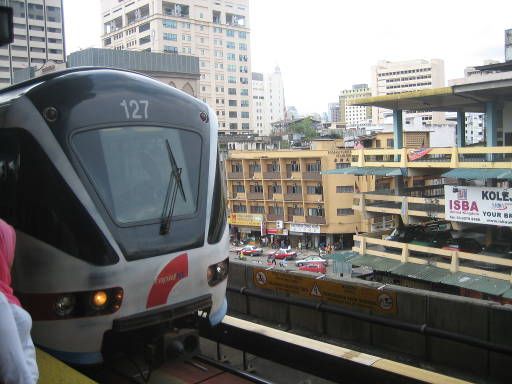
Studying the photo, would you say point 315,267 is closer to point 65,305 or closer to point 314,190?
point 314,190

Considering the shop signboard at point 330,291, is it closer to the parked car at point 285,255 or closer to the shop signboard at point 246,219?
the parked car at point 285,255

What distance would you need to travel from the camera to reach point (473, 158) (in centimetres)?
3184

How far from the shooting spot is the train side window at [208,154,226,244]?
174 inches

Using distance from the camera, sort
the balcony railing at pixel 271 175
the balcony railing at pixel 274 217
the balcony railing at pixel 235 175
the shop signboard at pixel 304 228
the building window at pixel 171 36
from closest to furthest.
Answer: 1. the shop signboard at pixel 304 228
2. the balcony railing at pixel 271 175
3. the balcony railing at pixel 274 217
4. the balcony railing at pixel 235 175
5. the building window at pixel 171 36

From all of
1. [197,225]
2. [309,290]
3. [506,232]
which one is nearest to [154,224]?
[197,225]

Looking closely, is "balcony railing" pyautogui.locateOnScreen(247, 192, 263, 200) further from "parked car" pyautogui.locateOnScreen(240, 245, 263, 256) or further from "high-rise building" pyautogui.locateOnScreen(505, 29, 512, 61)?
"high-rise building" pyautogui.locateOnScreen(505, 29, 512, 61)

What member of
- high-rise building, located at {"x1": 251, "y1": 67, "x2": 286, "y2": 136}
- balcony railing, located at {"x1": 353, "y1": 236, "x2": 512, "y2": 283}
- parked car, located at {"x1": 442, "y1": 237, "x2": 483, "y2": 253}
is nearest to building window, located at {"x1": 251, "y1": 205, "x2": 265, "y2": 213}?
balcony railing, located at {"x1": 353, "y1": 236, "x2": 512, "y2": 283}

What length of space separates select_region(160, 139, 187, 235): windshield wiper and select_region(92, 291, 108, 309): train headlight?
1.97ft

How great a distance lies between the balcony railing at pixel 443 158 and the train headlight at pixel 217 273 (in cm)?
2621

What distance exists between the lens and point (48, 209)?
3736mm

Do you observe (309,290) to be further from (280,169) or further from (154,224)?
(280,169)

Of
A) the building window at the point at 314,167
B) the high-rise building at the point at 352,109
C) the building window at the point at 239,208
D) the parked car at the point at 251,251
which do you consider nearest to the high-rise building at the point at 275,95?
the high-rise building at the point at 352,109

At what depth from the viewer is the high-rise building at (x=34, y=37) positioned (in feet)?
242

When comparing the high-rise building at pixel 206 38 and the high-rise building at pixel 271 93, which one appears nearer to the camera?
the high-rise building at pixel 206 38
